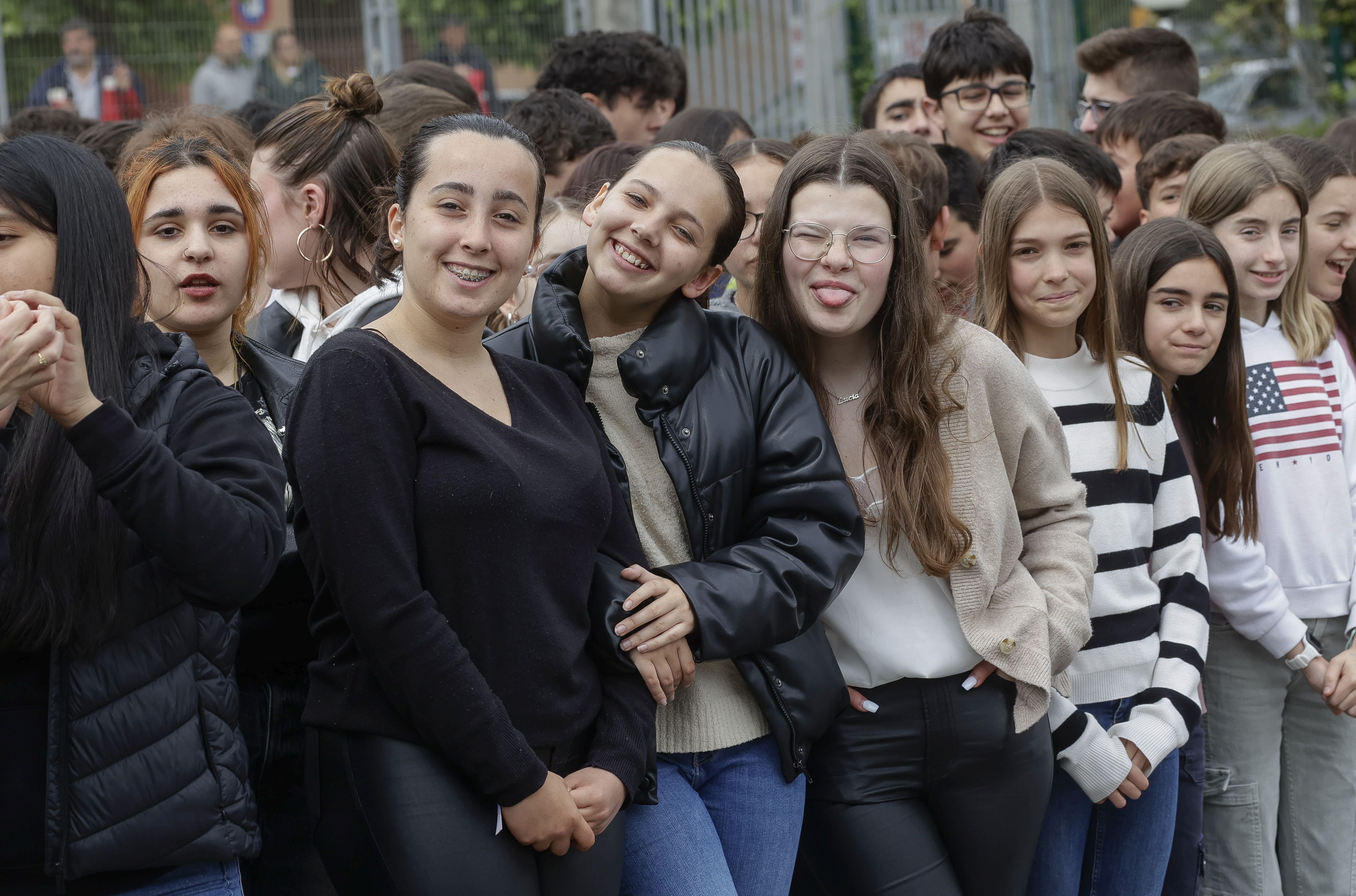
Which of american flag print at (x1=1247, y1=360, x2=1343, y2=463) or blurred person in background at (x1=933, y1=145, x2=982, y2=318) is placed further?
blurred person in background at (x1=933, y1=145, x2=982, y2=318)

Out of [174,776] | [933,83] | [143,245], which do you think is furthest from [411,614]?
[933,83]

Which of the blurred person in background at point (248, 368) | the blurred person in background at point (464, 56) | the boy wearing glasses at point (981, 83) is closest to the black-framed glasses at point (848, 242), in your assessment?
the blurred person in background at point (248, 368)

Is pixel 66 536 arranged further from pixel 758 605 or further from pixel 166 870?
pixel 758 605

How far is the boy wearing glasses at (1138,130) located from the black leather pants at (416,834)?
3.76m

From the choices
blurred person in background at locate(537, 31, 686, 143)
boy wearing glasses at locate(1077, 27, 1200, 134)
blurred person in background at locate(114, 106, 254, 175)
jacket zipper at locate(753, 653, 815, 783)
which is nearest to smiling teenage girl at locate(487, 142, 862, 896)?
jacket zipper at locate(753, 653, 815, 783)

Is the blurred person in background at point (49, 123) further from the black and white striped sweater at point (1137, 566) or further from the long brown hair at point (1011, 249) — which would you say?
the black and white striped sweater at point (1137, 566)

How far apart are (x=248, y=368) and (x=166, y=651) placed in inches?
35.3

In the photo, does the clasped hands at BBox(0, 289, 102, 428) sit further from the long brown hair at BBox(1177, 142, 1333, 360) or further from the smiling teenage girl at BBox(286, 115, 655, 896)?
the long brown hair at BBox(1177, 142, 1333, 360)

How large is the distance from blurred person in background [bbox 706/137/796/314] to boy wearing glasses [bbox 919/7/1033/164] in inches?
77.3

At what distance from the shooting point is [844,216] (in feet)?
8.77

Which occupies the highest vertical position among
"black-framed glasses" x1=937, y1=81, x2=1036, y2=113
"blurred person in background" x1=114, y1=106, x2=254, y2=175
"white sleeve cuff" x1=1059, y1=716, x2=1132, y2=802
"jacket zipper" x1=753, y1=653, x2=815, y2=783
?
"black-framed glasses" x1=937, y1=81, x2=1036, y2=113

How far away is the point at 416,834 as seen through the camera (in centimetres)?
202

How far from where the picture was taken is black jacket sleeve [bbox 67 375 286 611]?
186 cm

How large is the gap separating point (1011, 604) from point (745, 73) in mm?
8749
